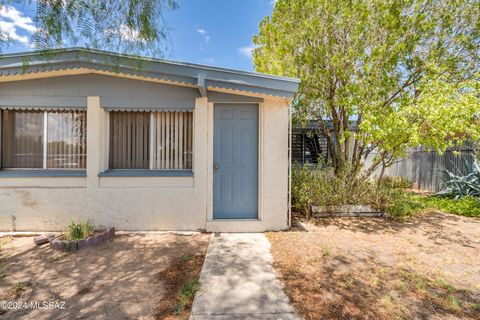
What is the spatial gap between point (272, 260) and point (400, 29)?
242 inches

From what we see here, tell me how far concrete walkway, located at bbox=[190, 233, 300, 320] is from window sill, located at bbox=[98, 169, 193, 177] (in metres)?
1.46

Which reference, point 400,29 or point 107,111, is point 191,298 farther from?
point 400,29

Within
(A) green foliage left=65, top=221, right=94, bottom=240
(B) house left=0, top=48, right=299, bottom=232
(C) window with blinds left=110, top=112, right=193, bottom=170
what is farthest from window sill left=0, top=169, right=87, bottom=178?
(A) green foliage left=65, top=221, right=94, bottom=240

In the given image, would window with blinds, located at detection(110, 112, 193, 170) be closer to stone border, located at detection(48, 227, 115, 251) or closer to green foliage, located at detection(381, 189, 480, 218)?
stone border, located at detection(48, 227, 115, 251)

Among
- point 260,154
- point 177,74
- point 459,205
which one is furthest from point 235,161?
point 459,205

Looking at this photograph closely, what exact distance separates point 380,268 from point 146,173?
4.12 m

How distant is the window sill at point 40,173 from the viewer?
4.18 m

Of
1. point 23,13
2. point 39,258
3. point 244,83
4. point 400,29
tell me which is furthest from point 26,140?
point 400,29

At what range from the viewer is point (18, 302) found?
2.34 meters

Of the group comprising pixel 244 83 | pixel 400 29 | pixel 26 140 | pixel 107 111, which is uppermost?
pixel 400 29

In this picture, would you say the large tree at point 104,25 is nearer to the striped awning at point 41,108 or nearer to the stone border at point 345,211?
the striped awning at point 41,108

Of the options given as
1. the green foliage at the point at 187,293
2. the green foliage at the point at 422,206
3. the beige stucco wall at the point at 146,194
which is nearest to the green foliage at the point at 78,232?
the beige stucco wall at the point at 146,194

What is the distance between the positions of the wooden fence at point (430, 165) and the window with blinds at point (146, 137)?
23.0 ft

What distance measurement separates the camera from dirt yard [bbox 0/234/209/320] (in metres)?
2.22
